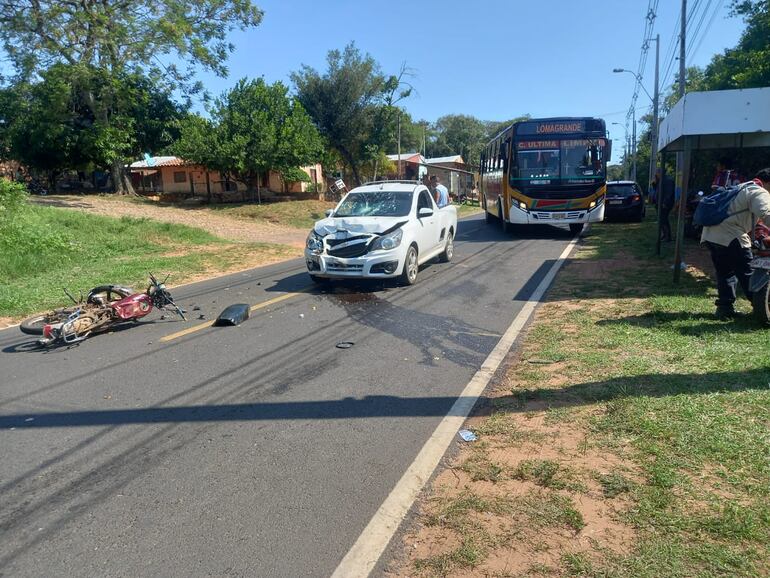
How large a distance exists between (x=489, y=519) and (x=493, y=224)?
22963 mm

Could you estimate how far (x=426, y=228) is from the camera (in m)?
11.5

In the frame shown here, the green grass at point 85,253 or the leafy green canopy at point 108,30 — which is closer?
the green grass at point 85,253

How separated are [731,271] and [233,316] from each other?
6.31 m

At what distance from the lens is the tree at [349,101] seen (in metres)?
39.2

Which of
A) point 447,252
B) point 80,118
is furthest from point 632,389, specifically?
point 80,118

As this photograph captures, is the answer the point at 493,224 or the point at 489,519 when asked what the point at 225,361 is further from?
the point at 493,224

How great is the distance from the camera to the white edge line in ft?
9.62

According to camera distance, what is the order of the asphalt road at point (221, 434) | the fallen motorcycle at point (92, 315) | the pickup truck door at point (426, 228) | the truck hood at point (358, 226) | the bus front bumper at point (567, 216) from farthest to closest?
the bus front bumper at point (567, 216), the pickup truck door at point (426, 228), the truck hood at point (358, 226), the fallen motorcycle at point (92, 315), the asphalt road at point (221, 434)

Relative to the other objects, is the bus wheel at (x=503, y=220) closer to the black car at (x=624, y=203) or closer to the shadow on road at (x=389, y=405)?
the black car at (x=624, y=203)

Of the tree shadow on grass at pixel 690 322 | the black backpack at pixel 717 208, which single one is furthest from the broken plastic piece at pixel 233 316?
the black backpack at pixel 717 208

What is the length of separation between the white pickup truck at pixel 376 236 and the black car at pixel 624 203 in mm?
13351

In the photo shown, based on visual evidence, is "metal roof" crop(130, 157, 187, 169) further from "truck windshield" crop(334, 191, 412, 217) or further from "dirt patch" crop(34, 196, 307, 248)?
"truck windshield" crop(334, 191, 412, 217)

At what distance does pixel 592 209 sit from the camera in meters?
17.2

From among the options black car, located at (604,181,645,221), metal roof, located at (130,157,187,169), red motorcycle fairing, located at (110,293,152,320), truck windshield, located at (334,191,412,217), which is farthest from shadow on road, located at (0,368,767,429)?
metal roof, located at (130,157,187,169)
